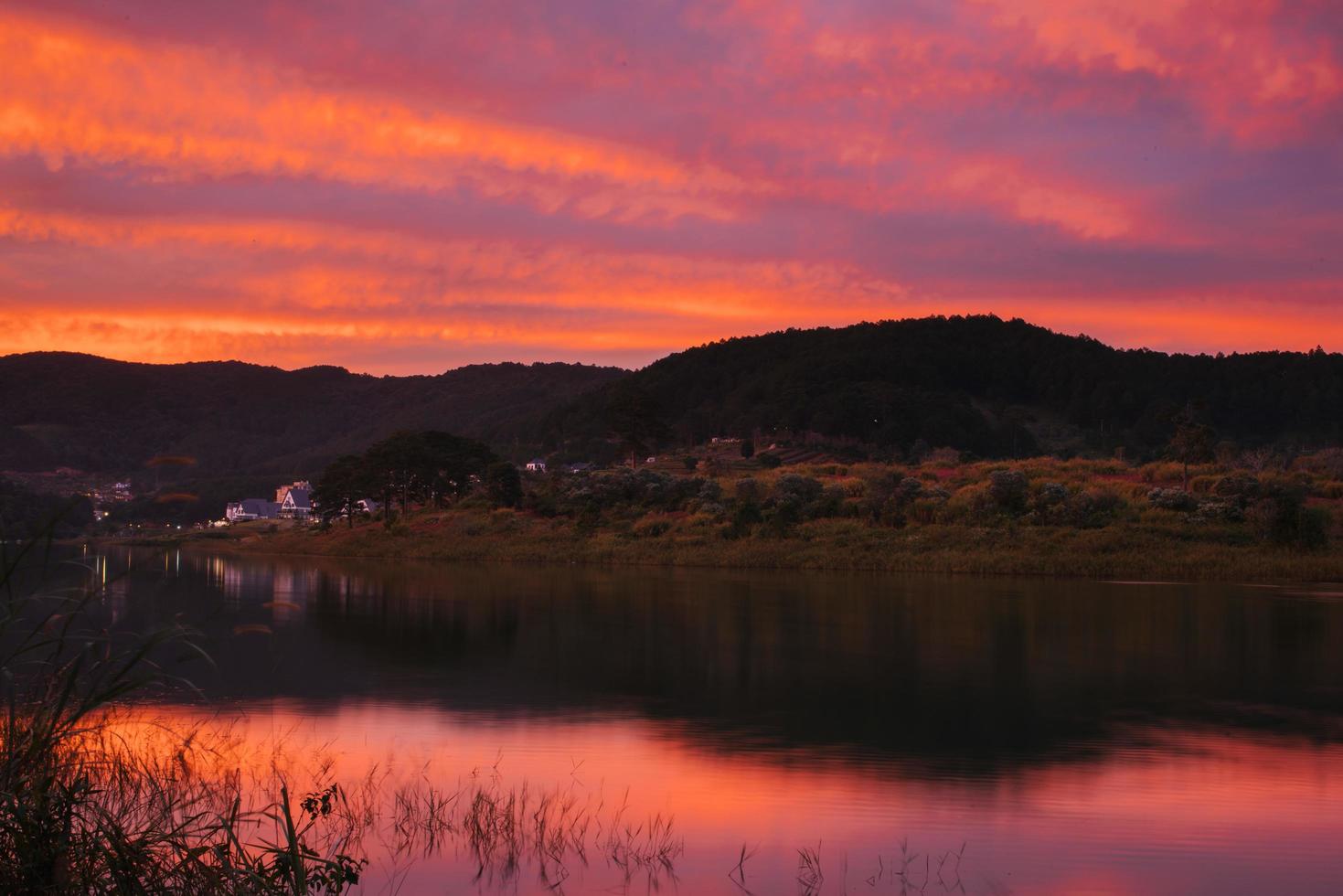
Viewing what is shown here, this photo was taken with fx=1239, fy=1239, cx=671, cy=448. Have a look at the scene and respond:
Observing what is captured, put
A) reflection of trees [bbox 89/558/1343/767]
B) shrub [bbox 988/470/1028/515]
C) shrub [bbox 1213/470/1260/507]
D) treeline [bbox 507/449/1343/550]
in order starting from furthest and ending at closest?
shrub [bbox 988/470/1028/515], shrub [bbox 1213/470/1260/507], treeline [bbox 507/449/1343/550], reflection of trees [bbox 89/558/1343/767]

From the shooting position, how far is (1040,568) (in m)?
46.3

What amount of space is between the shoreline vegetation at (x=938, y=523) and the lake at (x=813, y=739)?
14.9 m

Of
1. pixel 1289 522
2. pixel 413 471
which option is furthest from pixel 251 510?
pixel 1289 522

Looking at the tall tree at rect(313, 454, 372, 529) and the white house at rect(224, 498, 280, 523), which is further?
the white house at rect(224, 498, 280, 523)

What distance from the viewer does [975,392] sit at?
13550 cm

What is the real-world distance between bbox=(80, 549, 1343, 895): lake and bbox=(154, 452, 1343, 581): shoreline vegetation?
14900mm

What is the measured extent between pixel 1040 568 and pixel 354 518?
178 feet

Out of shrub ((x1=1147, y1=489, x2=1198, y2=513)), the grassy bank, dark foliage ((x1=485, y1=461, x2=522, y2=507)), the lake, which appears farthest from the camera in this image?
dark foliage ((x1=485, y1=461, x2=522, y2=507))

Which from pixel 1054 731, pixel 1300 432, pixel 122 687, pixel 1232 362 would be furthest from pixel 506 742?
pixel 1232 362

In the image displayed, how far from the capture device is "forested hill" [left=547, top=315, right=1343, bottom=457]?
10712cm

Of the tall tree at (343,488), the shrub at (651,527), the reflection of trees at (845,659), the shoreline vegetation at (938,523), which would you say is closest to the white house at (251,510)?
the tall tree at (343,488)

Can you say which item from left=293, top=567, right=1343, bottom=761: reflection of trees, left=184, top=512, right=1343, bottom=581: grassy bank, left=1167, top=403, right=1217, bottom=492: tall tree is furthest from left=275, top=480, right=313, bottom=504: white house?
left=293, top=567, right=1343, bottom=761: reflection of trees

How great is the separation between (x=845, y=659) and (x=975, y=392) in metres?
117

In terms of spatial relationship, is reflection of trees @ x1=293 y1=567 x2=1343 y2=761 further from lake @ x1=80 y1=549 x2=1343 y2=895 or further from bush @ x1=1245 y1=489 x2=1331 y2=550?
bush @ x1=1245 y1=489 x2=1331 y2=550
